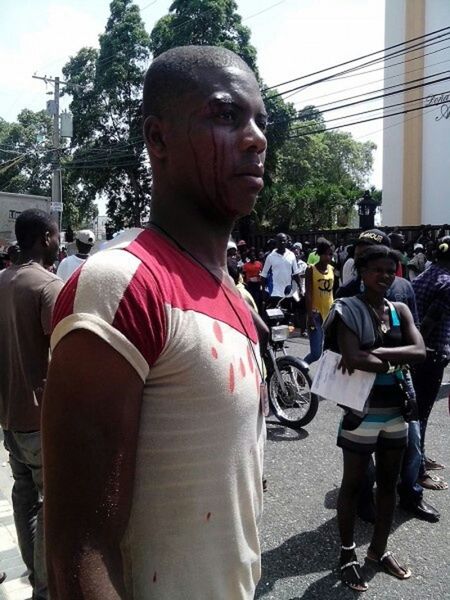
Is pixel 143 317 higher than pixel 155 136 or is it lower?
lower

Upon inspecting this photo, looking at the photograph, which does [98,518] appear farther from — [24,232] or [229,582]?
[24,232]

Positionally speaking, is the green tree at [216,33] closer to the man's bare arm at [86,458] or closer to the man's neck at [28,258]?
the man's neck at [28,258]

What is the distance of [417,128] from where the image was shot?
81.7 feet

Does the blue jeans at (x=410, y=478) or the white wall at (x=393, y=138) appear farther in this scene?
the white wall at (x=393, y=138)

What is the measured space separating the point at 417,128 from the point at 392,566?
25.0 meters

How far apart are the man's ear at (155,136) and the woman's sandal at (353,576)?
8.06ft

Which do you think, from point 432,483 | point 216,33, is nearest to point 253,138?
point 432,483

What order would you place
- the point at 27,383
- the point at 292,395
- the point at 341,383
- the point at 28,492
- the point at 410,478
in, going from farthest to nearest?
the point at 292,395 < the point at 410,478 < the point at 341,383 < the point at 28,492 < the point at 27,383

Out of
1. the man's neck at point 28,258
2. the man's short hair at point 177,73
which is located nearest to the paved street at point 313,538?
the man's neck at point 28,258

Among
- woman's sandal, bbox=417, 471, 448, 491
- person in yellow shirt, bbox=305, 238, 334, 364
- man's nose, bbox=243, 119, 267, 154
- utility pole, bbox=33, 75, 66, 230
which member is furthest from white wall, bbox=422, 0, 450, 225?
man's nose, bbox=243, 119, 267, 154

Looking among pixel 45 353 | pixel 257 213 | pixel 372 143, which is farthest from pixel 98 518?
pixel 372 143

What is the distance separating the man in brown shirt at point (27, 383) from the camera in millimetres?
2512

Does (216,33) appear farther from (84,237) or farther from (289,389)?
(289,389)

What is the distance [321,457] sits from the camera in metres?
4.53
